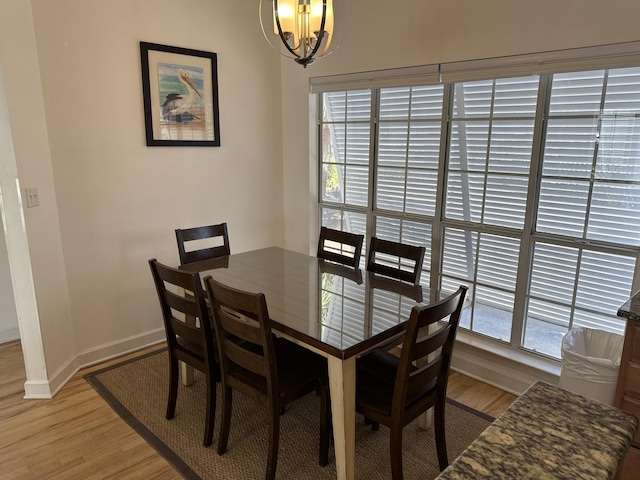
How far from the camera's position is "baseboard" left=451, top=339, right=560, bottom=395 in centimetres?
266

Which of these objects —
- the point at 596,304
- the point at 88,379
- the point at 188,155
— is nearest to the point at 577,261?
the point at 596,304

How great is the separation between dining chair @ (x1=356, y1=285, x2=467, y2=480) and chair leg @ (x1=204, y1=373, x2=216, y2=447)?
2.46 ft

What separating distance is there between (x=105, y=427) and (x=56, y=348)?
2.31ft

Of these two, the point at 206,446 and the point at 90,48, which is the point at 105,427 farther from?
the point at 90,48

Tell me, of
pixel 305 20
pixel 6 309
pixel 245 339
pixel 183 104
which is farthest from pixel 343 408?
pixel 6 309

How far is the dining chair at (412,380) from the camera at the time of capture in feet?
5.65

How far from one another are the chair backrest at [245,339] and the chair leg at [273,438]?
7cm

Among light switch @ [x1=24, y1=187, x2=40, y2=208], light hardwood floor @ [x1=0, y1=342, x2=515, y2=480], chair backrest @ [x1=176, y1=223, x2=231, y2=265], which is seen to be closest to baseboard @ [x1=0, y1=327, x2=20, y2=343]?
light hardwood floor @ [x1=0, y1=342, x2=515, y2=480]

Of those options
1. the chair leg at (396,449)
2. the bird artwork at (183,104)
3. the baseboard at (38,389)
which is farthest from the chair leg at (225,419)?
the bird artwork at (183,104)

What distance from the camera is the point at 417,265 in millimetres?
2441

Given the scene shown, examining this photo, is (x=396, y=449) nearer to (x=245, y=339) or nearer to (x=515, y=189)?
(x=245, y=339)

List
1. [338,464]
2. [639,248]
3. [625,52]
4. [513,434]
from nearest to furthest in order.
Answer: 1. [513,434]
2. [338,464]
3. [625,52]
4. [639,248]

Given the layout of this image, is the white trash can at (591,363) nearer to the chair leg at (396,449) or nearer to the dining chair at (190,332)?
the chair leg at (396,449)

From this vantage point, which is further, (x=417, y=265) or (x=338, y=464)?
(x=417, y=265)
